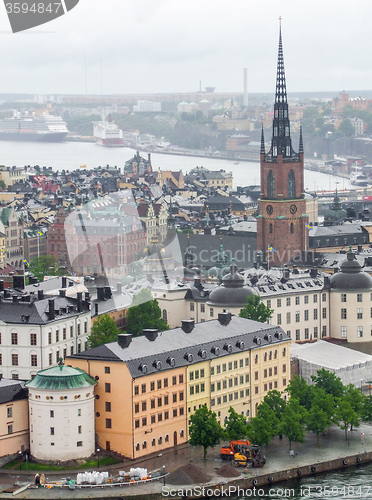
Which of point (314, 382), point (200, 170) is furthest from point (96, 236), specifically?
point (200, 170)

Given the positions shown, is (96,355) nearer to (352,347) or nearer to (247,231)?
(352,347)

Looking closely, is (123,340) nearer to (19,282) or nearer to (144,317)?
(19,282)

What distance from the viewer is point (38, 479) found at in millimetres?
42031

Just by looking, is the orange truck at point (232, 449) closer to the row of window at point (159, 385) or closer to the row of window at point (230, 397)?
the row of window at point (159, 385)

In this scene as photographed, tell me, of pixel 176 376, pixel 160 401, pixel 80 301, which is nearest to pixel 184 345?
pixel 176 376

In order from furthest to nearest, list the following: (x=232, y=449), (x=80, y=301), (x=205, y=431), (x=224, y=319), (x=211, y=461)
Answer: (x=80, y=301), (x=224, y=319), (x=232, y=449), (x=205, y=431), (x=211, y=461)

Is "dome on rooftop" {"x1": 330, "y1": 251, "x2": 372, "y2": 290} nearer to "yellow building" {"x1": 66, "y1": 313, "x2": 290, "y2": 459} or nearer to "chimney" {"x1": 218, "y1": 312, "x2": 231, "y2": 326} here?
"yellow building" {"x1": 66, "y1": 313, "x2": 290, "y2": 459}

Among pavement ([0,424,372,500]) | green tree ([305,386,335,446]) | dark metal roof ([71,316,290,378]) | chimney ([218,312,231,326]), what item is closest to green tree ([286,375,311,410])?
green tree ([305,386,335,446])

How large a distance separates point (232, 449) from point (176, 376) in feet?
11.4

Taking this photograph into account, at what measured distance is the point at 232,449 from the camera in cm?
4481

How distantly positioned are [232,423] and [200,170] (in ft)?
383

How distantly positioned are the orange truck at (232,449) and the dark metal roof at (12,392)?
22.3 feet

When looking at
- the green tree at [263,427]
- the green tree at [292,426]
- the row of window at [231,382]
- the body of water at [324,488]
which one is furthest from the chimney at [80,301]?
the body of water at [324,488]

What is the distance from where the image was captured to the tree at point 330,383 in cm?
5097
